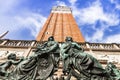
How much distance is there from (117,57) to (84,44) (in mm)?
2834

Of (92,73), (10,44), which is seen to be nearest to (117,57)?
(10,44)

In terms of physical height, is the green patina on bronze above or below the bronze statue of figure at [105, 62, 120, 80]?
above

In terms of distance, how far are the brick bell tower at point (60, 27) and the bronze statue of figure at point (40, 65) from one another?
60.1 feet

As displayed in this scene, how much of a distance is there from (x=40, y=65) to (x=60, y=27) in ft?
75.8

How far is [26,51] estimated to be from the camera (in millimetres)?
15500

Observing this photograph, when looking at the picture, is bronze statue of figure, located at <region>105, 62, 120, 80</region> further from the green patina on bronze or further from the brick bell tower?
the brick bell tower

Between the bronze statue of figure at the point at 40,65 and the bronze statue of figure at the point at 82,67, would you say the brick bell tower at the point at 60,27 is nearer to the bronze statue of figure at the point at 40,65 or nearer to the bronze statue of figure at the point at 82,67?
the bronze statue of figure at the point at 40,65

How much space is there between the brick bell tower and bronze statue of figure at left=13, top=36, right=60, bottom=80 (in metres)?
18.3

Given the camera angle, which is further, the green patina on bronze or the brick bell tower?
the brick bell tower

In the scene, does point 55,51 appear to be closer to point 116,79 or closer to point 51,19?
point 116,79

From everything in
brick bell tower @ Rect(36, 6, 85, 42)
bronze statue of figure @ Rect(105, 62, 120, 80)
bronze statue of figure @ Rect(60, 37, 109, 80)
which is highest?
brick bell tower @ Rect(36, 6, 85, 42)

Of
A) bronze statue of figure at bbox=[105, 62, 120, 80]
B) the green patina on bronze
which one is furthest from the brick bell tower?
the green patina on bronze

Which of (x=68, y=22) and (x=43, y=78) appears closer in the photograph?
(x=43, y=78)

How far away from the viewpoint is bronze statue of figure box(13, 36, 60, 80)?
673cm
